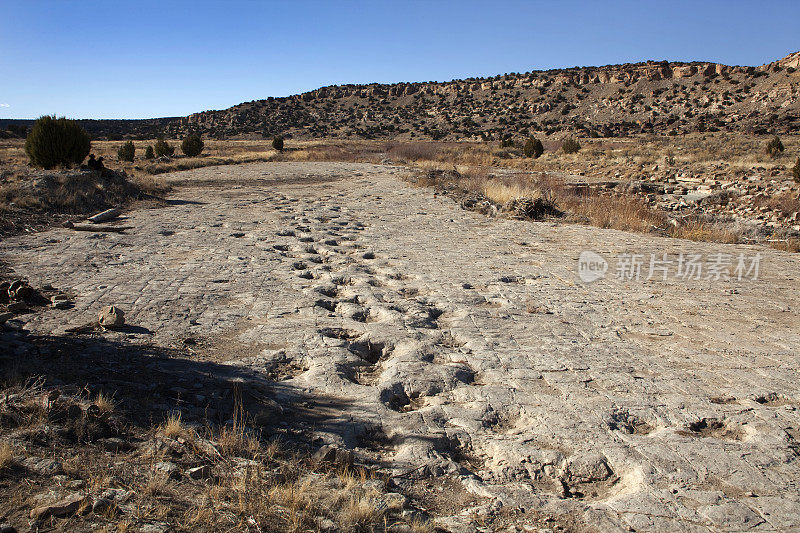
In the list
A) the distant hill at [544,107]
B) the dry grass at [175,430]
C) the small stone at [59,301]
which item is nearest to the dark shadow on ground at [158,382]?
the dry grass at [175,430]

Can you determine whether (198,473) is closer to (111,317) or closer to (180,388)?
(180,388)

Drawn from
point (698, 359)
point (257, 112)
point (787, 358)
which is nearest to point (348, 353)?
point (698, 359)

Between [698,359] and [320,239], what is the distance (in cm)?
611

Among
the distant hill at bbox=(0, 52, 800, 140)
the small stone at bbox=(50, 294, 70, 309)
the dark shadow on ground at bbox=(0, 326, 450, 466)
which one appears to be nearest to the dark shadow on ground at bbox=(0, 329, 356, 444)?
the dark shadow on ground at bbox=(0, 326, 450, 466)

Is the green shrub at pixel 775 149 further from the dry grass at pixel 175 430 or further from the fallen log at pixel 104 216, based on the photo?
the dry grass at pixel 175 430

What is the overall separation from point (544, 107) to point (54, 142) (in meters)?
56.5

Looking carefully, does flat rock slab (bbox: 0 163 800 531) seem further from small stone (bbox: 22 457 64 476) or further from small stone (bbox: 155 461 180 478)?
small stone (bbox: 22 457 64 476)

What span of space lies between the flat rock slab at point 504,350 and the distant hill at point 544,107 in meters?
36.4

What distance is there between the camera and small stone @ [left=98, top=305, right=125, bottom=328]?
4.54m

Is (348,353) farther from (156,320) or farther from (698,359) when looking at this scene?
(698,359)

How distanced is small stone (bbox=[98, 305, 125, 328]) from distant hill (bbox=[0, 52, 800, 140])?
40707 mm

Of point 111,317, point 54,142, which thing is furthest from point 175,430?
point 54,142

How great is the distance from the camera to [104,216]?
33.3 feet

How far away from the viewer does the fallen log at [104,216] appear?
32.0 ft
